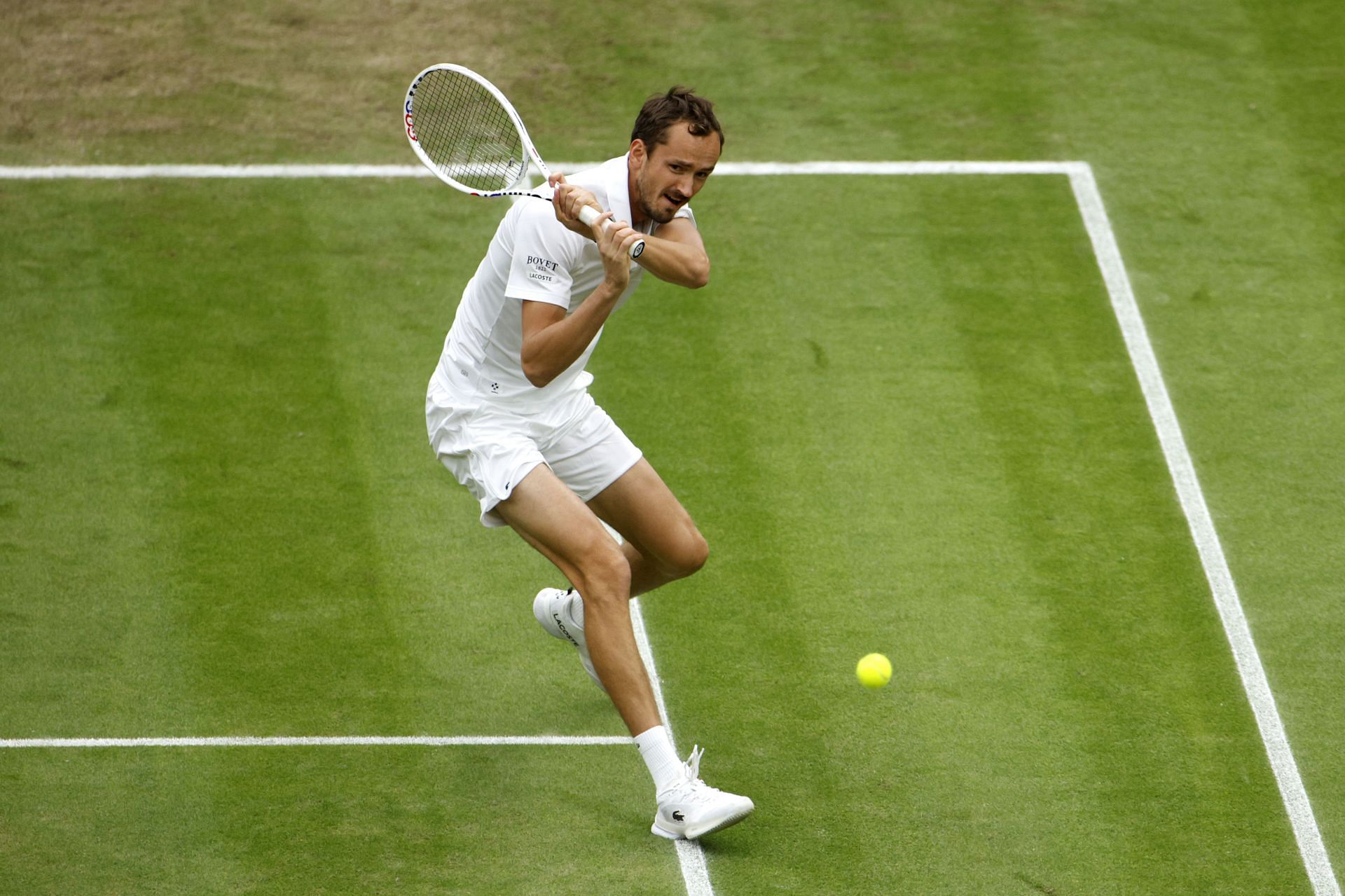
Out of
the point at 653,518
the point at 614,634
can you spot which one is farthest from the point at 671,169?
the point at 614,634

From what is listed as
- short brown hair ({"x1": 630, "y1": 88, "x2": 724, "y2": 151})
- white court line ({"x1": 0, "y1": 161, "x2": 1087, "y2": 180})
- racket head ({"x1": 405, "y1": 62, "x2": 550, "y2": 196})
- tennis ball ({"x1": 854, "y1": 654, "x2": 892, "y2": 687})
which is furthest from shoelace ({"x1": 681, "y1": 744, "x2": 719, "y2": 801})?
white court line ({"x1": 0, "y1": 161, "x2": 1087, "y2": 180})

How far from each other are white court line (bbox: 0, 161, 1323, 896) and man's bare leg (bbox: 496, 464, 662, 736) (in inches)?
22.8

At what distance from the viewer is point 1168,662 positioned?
6.79 meters

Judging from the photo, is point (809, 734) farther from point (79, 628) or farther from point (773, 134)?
point (773, 134)

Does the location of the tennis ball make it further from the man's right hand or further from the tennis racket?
the tennis racket

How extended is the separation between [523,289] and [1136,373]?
13.7 ft

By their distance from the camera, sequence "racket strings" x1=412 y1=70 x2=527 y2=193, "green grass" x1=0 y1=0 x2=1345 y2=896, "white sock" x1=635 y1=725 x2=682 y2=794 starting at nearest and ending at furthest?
"white sock" x1=635 y1=725 x2=682 y2=794, "green grass" x1=0 y1=0 x2=1345 y2=896, "racket strings" x1=412 y1=70 x2=527 y2=193

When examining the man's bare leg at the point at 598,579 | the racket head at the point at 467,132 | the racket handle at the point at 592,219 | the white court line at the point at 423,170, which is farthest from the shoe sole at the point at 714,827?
the white court line at the point at 423,170

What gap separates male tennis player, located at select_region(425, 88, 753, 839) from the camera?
5504 millimetres

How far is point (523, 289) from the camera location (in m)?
5.54

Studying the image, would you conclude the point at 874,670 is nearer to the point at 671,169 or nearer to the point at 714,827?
the point at 714,827

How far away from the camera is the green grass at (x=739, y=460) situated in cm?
596

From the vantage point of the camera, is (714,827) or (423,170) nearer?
(714,827)

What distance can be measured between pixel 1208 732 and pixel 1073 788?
698 mm
